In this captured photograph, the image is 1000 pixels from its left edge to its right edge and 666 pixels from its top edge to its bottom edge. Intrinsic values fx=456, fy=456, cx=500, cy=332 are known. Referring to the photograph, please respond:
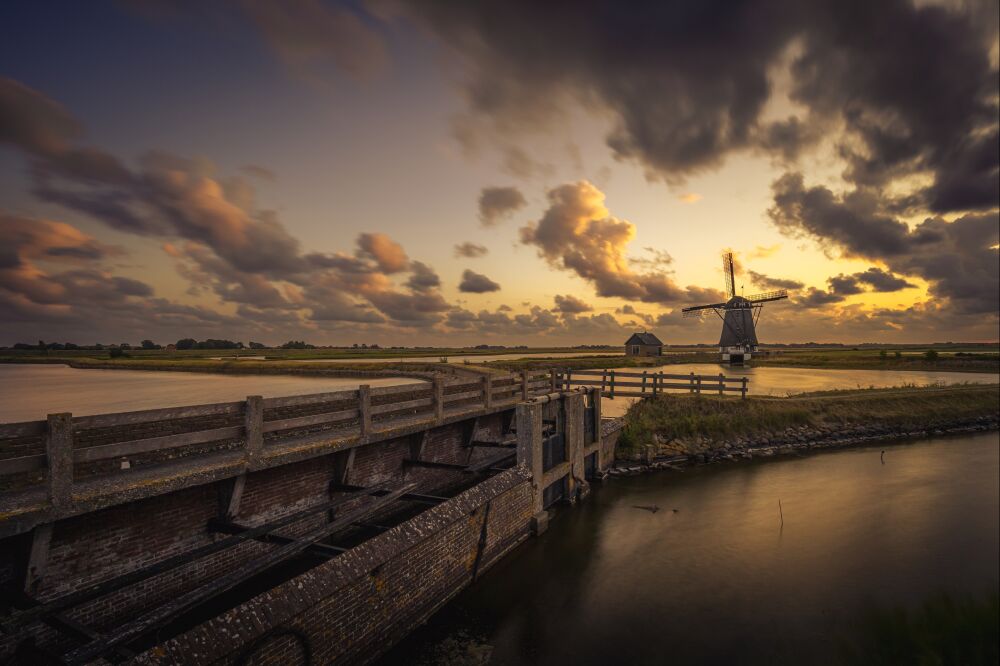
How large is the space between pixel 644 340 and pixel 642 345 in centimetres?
138

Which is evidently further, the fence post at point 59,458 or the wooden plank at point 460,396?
the wooden plank at point 460,396

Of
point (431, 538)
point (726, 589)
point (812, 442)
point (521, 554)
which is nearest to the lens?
point (431, 538)

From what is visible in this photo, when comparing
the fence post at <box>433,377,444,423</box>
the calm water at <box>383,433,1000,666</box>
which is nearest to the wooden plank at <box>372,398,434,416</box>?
the fence post at <box>433,377,444,423</box>

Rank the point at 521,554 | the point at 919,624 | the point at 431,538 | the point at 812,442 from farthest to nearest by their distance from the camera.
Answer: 1. the point at 812,442
2. the point at 521,554
3. the point at 919,624
4. the point at 431,538

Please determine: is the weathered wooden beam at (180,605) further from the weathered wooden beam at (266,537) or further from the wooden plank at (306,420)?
the wooden plank at (306,420)

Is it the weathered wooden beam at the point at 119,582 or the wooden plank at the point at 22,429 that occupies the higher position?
the wooden plank at the point at 22,429

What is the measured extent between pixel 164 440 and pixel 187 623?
2825mm

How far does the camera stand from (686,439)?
22.1 metres

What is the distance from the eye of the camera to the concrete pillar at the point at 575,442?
15.7 metres

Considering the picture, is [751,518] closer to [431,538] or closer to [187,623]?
[431,538]

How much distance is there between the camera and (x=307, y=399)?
354 inches

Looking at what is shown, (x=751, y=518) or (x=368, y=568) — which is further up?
(x=368, y=568)

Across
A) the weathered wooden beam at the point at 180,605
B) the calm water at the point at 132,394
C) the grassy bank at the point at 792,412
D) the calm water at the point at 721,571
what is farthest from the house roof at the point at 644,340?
the weathered wooden beam at the point at 180,605

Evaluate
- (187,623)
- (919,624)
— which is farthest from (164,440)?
(919,624)
